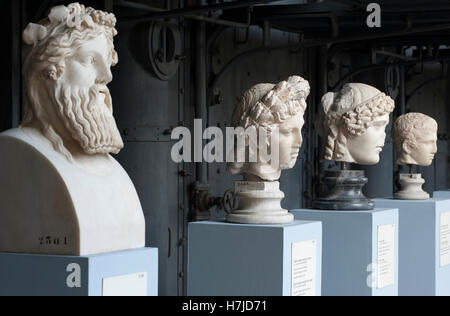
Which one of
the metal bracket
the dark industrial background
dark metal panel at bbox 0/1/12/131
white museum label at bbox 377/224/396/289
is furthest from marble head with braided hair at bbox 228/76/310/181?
the metal bracket

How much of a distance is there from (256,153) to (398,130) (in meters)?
2.98

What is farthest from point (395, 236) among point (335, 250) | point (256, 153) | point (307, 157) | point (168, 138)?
point (307, 157)

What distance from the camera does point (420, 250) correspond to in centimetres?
636

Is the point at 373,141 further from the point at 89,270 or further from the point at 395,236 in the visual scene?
the point at 89,270

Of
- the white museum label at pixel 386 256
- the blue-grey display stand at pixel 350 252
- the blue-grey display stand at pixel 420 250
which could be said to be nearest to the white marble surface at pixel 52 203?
the blue-grey display stand at pixel 350 252

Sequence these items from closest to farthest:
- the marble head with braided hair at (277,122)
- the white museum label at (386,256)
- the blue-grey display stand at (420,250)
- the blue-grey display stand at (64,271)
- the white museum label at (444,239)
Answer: the blue-grey display stand at (64,271), the marble head with braided hair at (277,122), the white museum label at (386,256), the blue-grey display stand at (420,250), the white museum label at (444,239)

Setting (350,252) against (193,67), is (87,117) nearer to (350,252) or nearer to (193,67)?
(350,252)

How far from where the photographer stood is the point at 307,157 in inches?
376

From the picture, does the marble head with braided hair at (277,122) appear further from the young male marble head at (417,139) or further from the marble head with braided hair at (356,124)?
the young male marble head at (417,139)

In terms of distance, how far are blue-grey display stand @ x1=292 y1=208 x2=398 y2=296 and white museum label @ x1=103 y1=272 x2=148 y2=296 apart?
2.17m

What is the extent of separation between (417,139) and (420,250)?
120 cm

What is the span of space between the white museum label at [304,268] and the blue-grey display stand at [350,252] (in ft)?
2.39

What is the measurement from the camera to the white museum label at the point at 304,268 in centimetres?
439

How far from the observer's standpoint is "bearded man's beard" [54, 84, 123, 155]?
3.27m
